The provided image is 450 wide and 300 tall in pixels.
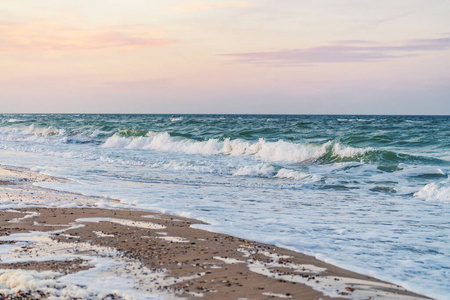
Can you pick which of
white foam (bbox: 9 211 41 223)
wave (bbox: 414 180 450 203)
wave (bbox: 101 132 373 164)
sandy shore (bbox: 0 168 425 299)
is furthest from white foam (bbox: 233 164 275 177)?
white foam (bbox: 9 211 41 223)

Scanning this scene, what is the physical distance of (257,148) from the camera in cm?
1923

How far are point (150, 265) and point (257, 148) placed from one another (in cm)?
1534

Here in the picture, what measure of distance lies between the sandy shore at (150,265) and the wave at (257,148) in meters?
10.8

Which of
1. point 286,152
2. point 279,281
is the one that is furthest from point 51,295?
point 286,152

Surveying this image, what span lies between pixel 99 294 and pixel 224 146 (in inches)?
676

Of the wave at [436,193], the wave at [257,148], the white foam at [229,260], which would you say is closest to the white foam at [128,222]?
the white foam at [229,260]

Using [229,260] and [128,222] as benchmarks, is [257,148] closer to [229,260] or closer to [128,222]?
[128,222]

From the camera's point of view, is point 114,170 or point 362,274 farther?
point 114,170

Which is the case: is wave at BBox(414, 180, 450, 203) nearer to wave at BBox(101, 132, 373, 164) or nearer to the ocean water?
the ocean water

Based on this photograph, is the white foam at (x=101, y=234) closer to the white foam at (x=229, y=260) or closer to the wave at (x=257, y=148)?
the white foam at (x=229, y=260)

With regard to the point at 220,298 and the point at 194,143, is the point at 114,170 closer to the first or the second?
the point at 194,143

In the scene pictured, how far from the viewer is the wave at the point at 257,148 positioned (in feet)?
52.6

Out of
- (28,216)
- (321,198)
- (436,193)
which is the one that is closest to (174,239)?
(28,216)

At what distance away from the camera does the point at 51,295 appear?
3342 mm
